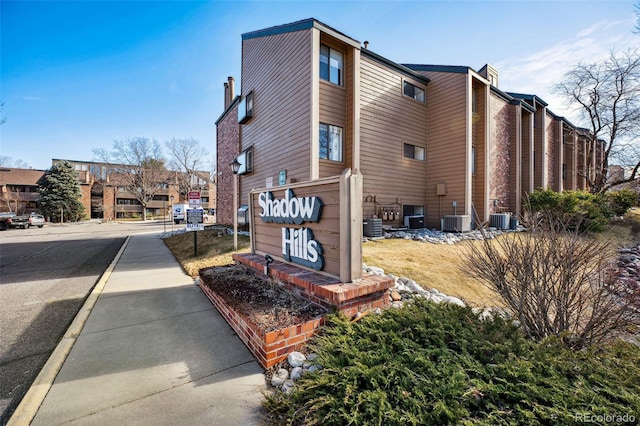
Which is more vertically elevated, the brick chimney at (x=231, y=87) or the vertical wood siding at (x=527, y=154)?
the brick chimney at (x=231, y=87)

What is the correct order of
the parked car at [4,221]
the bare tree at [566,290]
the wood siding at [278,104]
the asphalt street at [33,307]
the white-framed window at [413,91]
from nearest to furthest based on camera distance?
1. the bare tree at [566,290]
2. the asphalt street at [33,307]
3. the wood siding at [278,104]
4. the white-framed window at [413,91]
5. the parked car at [4,221]

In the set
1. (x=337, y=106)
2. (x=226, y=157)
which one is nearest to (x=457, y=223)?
(x=337, y=106)

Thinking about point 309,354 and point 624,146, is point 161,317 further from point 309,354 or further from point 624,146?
point 624,146

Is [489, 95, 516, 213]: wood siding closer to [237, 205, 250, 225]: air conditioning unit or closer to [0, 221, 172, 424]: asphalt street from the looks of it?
[237, 205, 250, 225]: air conditioning unit

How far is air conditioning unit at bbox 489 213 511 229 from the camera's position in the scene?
11922 mm

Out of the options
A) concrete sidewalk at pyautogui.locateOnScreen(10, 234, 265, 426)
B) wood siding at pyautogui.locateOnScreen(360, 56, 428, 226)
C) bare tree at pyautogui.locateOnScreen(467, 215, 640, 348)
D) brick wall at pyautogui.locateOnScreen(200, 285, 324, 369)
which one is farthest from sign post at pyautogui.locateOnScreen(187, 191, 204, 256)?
bare tree at pyautogui.locateOnScreen(467, 215, 640, 348)

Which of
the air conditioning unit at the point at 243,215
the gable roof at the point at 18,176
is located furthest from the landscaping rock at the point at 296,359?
the gable roof at the point at 18,176

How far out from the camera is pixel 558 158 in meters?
19.6

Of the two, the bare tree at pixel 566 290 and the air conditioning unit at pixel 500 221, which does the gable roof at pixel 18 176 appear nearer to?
the air conditioning unit at pixel 500 221

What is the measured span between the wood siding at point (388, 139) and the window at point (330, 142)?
966 millimetres

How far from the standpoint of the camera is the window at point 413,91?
1210 cm

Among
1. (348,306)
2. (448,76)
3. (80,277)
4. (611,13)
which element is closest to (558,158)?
(448,76)

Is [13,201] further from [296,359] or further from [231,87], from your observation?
[296,359]

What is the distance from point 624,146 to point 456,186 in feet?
50.6
